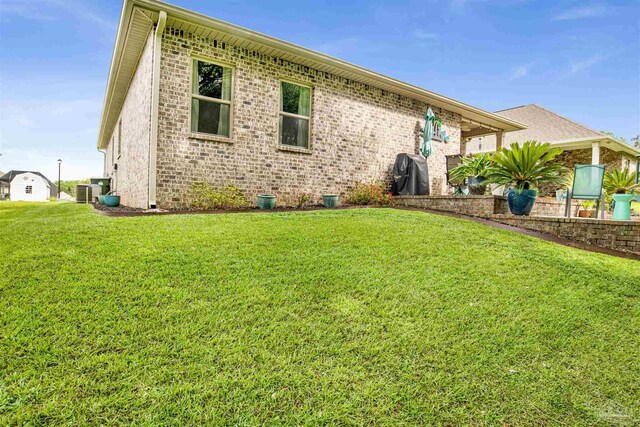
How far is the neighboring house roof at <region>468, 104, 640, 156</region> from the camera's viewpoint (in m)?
14.4

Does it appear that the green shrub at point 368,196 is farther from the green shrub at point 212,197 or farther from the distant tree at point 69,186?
the distant tree at point 69,186

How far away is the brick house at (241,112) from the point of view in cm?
697

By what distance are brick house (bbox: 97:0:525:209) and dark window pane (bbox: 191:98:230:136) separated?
0.02 metres

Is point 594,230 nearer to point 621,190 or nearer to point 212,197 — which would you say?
point 621,190

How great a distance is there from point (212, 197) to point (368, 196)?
426 centimetres

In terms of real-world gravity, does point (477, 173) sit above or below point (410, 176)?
above

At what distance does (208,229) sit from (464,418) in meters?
3.78

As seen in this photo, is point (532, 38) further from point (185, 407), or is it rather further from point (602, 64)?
point (185, 407)

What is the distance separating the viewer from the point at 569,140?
46.8ft

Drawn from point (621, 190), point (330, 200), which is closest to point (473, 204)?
point (330, 200)

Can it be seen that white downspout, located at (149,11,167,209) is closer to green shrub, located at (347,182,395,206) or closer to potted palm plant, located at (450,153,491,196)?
green shrub, located at (347,182,395,206)

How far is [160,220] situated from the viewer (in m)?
5.23

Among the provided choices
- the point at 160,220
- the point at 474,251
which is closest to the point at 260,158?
the point at 160,220

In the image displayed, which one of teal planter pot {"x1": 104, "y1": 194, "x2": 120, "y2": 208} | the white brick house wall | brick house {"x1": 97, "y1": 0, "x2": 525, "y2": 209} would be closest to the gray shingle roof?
brick house {"x1": 97, "y1": 0, "x2": 525, "y2": 209}
